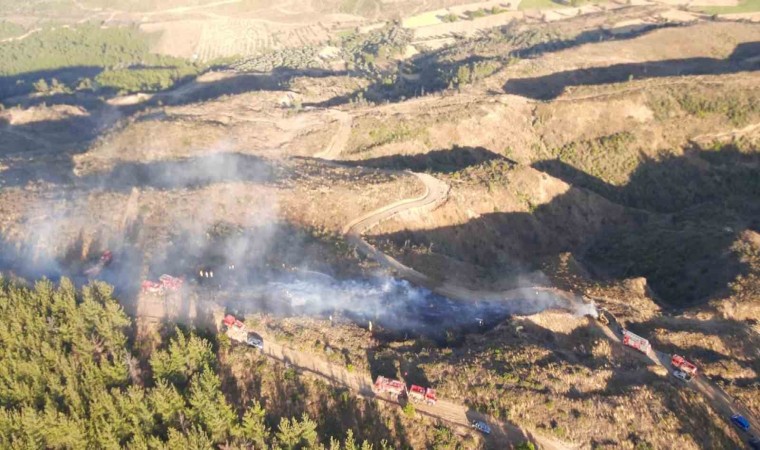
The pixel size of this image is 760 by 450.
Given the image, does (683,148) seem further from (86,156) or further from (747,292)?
(86,156)

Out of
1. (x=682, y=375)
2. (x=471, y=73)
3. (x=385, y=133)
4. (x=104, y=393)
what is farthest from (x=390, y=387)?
(x=471, y=73)

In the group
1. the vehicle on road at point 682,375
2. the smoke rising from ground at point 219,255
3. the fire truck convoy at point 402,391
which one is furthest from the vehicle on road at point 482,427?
the vehicle on road at point 682,375

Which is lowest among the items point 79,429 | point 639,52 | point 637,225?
point 637,225

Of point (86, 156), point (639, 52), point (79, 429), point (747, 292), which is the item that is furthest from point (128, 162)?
point (639, 52)

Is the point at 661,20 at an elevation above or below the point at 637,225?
above

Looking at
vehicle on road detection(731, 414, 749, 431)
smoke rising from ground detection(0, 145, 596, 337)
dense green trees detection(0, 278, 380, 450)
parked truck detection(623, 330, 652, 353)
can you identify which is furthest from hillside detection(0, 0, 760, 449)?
vehicle on road detection(731, 414, 749, 431)
